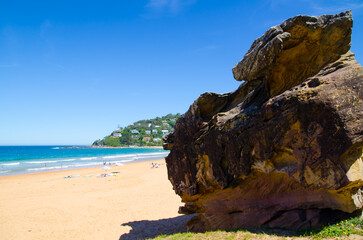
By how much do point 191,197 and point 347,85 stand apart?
6.91 metres

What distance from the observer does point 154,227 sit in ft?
37.7

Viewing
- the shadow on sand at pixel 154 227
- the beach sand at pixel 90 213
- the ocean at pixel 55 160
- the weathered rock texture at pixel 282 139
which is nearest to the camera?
the weathered rock texture at pixel 282 139

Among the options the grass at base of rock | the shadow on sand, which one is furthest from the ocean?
the grass at base of rock

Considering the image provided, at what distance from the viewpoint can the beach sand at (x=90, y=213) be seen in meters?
11.4

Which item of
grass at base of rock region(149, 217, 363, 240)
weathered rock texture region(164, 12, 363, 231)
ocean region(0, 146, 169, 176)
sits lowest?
ocean region(0, 146, 169, 176)

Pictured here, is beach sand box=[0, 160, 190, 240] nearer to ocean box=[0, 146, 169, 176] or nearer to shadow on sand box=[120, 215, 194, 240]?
shadow on sand box=[120, 215, 194, 240]

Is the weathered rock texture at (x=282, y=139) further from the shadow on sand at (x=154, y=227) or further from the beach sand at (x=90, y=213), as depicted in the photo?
the beach sand at (x=90, y=213)

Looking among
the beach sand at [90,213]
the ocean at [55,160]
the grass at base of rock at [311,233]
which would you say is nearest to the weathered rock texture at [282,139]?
the grass at base of rock at [311,233]

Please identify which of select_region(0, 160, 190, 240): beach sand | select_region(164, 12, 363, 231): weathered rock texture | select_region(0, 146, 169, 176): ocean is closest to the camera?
select_region(164, 12, 363, 231): weathered rock texture

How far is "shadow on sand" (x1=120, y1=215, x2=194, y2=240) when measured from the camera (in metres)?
10.6

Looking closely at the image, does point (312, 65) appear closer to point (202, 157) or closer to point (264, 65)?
point (264, 65)

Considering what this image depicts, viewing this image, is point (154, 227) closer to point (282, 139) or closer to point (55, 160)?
point (282, 139)

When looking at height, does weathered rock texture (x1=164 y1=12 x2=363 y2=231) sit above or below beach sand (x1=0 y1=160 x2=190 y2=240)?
above

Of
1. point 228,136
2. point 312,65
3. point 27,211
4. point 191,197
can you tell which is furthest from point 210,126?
point 27,211
